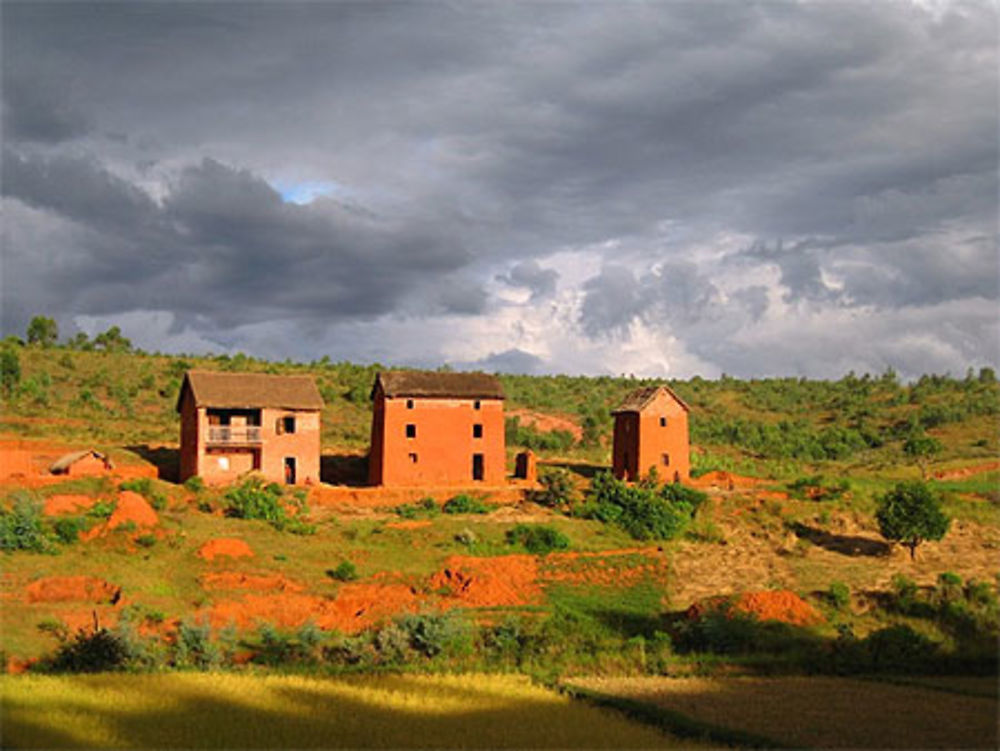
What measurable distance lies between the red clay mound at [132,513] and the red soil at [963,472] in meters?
42.1

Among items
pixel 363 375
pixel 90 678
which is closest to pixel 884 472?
pixel 363 375

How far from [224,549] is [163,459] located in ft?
62.7

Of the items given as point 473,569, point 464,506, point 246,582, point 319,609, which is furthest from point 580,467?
point 319,609

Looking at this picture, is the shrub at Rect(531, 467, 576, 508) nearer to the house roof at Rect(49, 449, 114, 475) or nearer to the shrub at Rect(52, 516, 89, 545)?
the shrub at Rect(52, 516, 89, 545)

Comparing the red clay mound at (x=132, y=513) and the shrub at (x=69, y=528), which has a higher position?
the red clay mound at (x=132, y=513)

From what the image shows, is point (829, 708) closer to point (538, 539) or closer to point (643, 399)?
point (538, 539)

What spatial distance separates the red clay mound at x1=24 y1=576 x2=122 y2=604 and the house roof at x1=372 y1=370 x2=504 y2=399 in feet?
63.8

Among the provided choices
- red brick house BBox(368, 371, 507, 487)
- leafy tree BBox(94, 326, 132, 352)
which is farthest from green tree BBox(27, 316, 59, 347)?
red brick house BBox(368, 371, 507, 487)

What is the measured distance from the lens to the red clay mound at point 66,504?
39406 millimetres

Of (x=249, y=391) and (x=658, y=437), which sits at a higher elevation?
(x=249, y=391)

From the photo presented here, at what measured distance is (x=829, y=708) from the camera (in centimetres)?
2009

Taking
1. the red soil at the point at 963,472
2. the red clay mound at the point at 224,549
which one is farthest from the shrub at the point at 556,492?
the red soil at the point at 963,472

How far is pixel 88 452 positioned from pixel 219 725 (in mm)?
33616

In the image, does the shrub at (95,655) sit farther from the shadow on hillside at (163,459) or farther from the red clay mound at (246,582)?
the shadow on hillside at (163,459)
